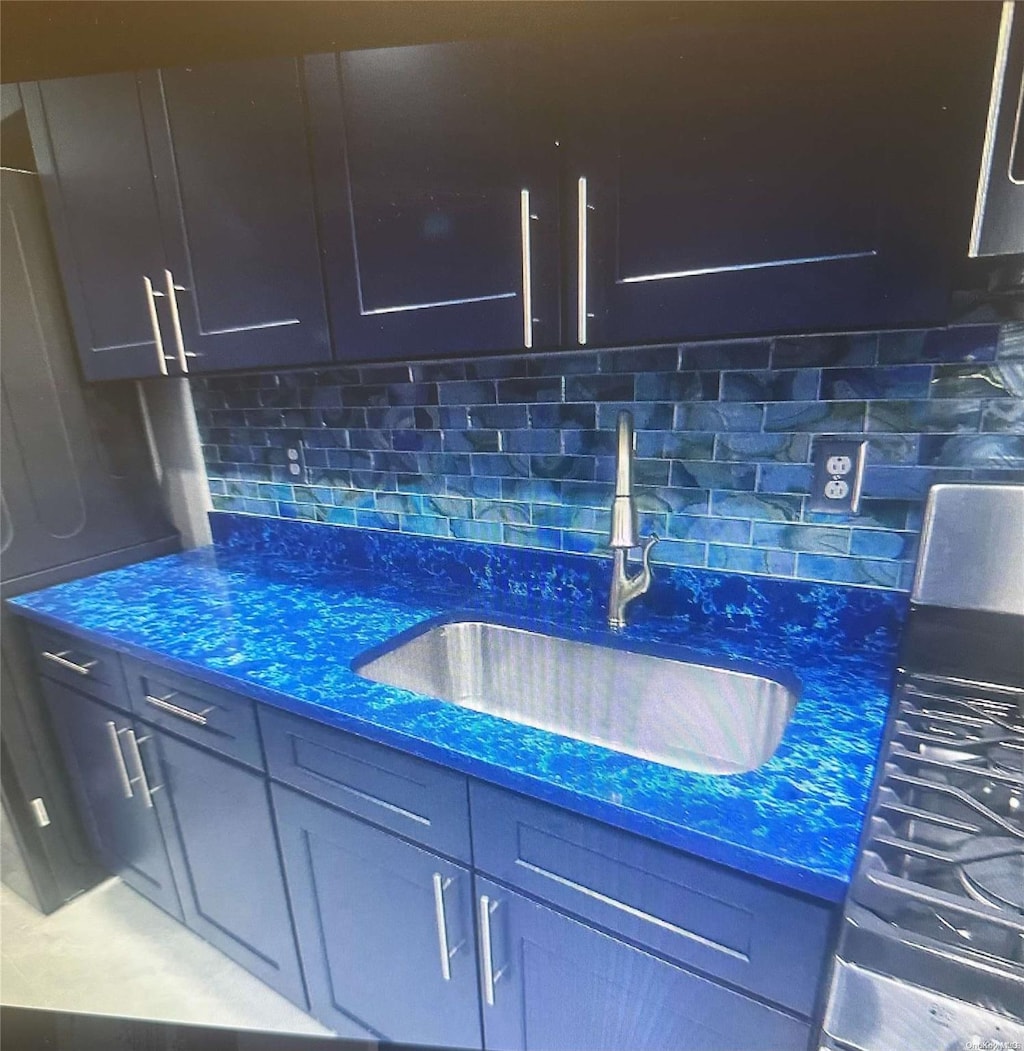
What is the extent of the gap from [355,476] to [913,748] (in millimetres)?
1303

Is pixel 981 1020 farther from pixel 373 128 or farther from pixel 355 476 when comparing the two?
pixel 355 476

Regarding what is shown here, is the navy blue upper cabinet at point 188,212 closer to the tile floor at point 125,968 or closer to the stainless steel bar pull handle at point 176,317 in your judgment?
the stainless steel bar pull handle at point 176,317

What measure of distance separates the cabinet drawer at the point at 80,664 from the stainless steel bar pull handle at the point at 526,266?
1136 mm

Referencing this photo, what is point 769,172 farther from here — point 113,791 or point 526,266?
point 113,791

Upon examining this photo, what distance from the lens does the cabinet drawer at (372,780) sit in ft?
2.91

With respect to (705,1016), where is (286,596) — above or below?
above

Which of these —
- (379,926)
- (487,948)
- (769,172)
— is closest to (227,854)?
(379,926)

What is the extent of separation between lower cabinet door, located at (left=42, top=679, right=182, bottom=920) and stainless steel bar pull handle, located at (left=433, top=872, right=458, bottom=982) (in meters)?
0.86

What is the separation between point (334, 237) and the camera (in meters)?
1.07

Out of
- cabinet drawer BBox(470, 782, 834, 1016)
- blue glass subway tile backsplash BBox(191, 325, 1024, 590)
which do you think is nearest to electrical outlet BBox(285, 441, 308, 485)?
blue glass subway tile backsplash BBox(191, 325, 1024, 590)

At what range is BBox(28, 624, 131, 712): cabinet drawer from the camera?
1341 mm

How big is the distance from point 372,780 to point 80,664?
0.90m

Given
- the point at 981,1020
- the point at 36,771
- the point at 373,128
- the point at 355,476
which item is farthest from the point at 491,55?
the point at 36,771

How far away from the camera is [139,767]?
4.53 ft
